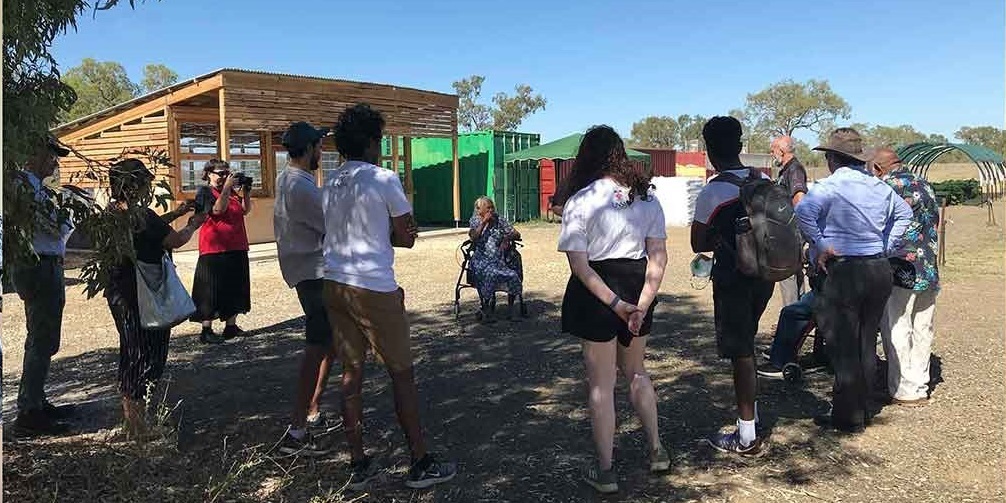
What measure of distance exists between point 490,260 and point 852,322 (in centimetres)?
374

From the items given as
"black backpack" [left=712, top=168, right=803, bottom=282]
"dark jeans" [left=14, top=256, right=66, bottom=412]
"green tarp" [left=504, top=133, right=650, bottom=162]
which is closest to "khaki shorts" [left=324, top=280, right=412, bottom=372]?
"black backpack" [left=712, top=168, right=803, bottom=282]

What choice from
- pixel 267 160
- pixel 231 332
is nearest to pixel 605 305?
pixel 231 332

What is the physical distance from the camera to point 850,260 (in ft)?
13.1

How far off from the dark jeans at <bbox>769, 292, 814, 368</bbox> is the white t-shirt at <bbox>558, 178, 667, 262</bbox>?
2.27 meters

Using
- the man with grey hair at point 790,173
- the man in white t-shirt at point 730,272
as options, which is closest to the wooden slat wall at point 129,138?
the man with grey hair at point 790,173

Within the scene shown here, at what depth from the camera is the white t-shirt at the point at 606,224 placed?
10.4 feet

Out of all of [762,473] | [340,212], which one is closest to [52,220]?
[340,212]

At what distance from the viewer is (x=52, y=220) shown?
2766 millimetres

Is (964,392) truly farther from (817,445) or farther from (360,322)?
(360,322)

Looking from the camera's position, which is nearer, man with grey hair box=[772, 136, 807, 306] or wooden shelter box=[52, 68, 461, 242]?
man with grey hair box=[772, 136, 807, 306]

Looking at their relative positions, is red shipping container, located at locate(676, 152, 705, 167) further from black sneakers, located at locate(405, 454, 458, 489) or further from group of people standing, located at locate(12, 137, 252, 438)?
black sneakers, located at locate(405, 454, 458, 489)

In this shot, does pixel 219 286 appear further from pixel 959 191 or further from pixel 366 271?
pixel 959 191

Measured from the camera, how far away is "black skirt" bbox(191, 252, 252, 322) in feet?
20.6

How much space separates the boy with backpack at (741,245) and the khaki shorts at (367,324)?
1.52 m
